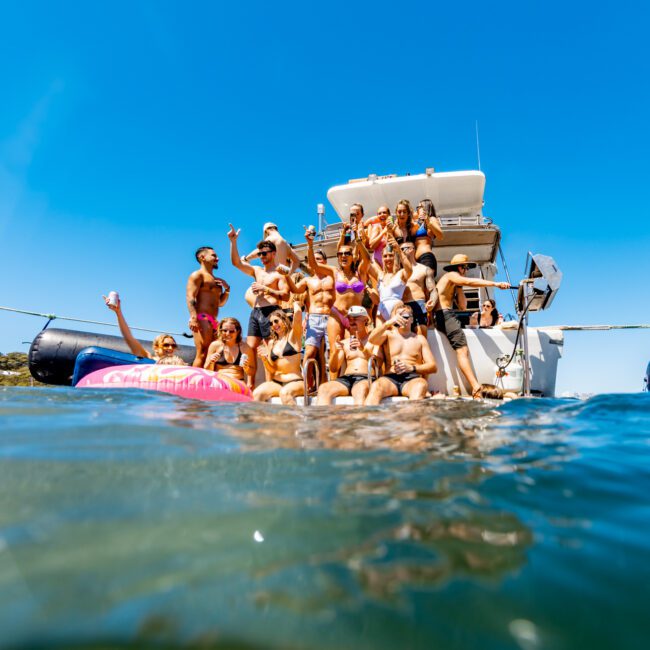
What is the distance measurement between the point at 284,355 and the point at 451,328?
222 cm

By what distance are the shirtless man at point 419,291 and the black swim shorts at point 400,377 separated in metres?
0.89

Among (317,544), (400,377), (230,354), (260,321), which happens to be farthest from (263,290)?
(317,544)

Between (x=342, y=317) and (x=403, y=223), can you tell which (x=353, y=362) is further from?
(x=403, y=223)

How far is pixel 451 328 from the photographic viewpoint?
5.71 m

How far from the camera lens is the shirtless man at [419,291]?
559 cm

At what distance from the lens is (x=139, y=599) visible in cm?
79

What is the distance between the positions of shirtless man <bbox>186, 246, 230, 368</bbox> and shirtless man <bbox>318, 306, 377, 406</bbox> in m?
1.92

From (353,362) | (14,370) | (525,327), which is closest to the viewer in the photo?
(353,362)

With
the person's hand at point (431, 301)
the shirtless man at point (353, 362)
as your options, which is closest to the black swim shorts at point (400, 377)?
the shirtless man at point (353, 362)

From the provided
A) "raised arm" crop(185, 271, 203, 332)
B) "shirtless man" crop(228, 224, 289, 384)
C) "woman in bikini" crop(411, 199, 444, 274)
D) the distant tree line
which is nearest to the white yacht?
"woman in bikini" crop(411, 199, 444, 274)

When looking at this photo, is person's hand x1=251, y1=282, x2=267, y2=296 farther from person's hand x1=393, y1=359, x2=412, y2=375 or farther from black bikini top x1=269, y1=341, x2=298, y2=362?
person's hand x1=393, y1=359, x2=412, y2=375

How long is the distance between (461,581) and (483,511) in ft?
1.23

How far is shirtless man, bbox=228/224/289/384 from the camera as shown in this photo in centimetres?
575

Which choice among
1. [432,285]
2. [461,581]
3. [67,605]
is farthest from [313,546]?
[432,285]
